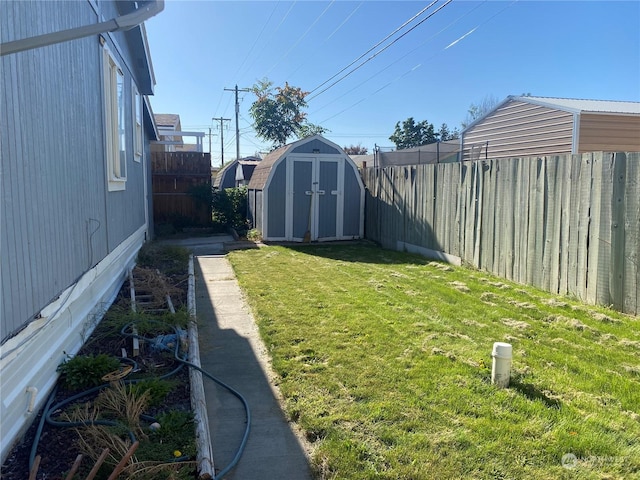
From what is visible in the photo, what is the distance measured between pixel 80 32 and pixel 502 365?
10.5ft

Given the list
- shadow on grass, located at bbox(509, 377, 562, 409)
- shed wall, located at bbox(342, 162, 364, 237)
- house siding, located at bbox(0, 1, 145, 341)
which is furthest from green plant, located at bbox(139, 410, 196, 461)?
shed wall, located at bbox(342, 162, 364, 237)

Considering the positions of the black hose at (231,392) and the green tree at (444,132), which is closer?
the black hose at (231,392)

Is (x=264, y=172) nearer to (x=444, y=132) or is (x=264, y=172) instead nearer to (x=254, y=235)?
(x=254, y=235)

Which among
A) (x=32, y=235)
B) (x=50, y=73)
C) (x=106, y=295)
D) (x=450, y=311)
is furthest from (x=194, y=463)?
(x=450, y=311)

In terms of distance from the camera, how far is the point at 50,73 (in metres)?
3.15

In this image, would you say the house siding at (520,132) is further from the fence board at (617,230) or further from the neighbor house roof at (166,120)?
the neighbor house roof at (166,120)

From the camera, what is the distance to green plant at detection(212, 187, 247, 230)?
48.0 ft

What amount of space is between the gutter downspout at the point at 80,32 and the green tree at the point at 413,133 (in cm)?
4035

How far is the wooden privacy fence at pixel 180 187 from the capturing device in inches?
579

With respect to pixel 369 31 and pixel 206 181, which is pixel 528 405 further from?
pixel 206 181

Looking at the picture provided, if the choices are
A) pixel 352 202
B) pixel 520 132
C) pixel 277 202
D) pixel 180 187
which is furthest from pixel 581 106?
pixel 180 187

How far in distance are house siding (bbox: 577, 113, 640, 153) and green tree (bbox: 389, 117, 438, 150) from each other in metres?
29.7

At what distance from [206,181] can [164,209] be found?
1635 mm

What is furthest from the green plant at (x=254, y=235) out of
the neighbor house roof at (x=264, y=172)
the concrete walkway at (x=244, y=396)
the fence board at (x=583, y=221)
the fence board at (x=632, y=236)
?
the fence board at (x=632, y=236)
